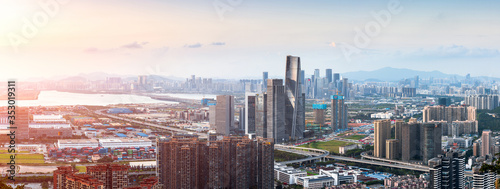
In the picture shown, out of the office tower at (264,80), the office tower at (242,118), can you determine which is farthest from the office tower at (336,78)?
the office tower at (242,118)

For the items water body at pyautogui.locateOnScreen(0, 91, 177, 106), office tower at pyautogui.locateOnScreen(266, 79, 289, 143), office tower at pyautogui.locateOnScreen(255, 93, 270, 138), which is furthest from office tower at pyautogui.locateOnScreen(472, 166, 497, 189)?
water body at pyautogui.locateOnScreen(0, 91, 177, 106)

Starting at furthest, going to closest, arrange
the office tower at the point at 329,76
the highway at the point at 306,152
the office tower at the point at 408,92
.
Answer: the office tower at the point at 408,92, the office tower at the point at 329,76, the highway at the point at 306,152

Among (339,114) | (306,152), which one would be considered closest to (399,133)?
(306,152)

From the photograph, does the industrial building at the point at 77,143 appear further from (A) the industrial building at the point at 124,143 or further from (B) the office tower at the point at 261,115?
(B) the office tower at the point at 261,115

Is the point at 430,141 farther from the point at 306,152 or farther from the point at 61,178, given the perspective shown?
the point at 61,178

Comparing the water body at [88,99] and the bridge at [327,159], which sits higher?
the water body at [88,99]

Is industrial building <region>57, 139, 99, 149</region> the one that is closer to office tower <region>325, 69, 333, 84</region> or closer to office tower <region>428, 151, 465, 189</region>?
office tower <region>428, 151, 465, 189</region>
